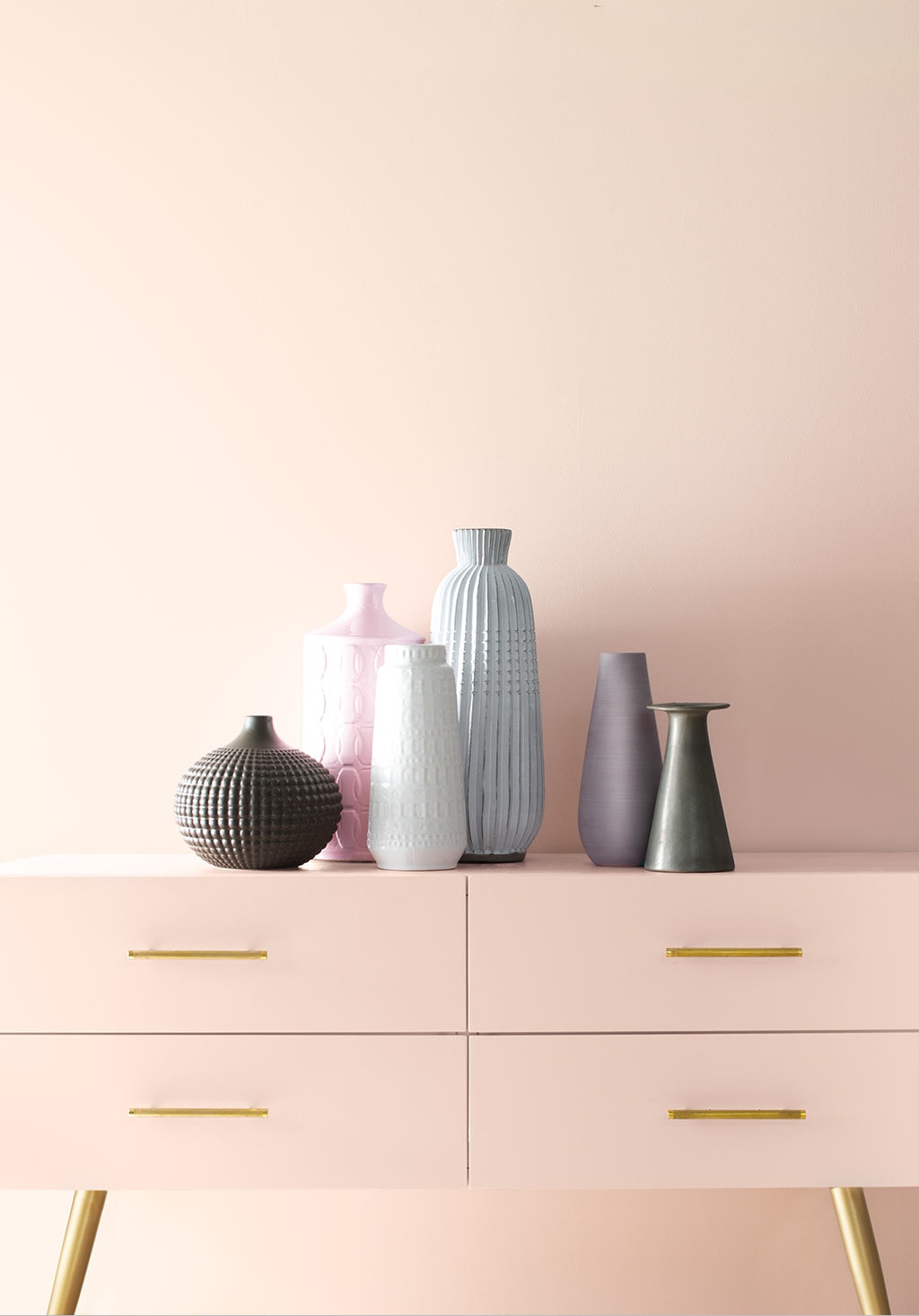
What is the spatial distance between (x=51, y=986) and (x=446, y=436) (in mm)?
836

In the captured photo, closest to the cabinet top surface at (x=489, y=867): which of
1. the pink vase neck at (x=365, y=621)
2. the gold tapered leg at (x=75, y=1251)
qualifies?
the pink vase neck at (x=365, y=621)

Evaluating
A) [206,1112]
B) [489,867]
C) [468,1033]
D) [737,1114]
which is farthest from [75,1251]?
[737,1114]

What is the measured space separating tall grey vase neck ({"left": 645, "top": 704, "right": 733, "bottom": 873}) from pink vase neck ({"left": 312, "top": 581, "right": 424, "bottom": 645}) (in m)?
0.34

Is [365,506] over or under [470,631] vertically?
over

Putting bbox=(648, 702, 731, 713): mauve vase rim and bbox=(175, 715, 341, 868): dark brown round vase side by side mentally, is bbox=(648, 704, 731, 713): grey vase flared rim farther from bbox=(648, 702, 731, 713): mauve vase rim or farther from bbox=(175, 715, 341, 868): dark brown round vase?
bbox=(175, 715, 341, 868): dark brown round vase

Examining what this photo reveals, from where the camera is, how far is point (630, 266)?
1.52 meters

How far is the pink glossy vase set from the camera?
1.35 meters

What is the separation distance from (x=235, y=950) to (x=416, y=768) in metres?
0.27

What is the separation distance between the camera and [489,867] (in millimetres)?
1308

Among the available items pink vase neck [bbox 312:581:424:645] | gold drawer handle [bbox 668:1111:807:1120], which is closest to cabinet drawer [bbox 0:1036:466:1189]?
gold drawer handle [bbox 668:1111:807:1120]

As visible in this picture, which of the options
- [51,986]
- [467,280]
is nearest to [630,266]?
[467,280]

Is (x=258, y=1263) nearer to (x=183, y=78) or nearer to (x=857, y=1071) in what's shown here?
(x=857, y=1071)

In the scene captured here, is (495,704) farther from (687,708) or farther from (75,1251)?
(75,1251)

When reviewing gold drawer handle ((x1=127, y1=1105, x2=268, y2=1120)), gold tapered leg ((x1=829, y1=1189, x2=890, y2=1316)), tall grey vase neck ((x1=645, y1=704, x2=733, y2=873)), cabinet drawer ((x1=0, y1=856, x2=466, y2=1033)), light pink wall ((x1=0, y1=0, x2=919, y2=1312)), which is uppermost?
light pink wall ((x1=0, y1=0, x2=919, y2=1312))
